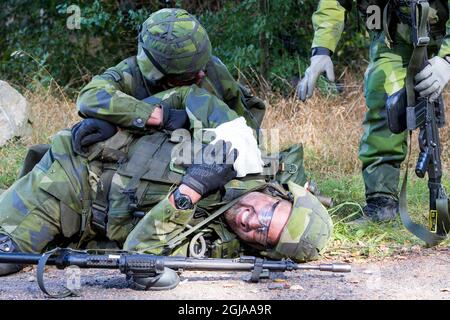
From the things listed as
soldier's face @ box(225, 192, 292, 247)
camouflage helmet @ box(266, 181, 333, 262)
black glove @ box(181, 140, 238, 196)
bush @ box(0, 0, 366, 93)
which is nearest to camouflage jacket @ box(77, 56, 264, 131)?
black glove @ box(181, 140, 238, 196)

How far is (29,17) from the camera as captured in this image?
1044 centimetres

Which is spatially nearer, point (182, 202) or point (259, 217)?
point (182, 202)

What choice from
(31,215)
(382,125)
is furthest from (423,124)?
(31,215)

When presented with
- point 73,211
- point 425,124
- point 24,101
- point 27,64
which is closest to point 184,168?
point 73,211

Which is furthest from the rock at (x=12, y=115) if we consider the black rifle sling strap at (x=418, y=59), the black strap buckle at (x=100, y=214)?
the black rifle sling strap at (x=418, y=59)

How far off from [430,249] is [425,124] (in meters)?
0.68

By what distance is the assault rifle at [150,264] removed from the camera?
3.88 meters

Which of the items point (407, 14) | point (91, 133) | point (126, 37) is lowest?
point (126, 37)

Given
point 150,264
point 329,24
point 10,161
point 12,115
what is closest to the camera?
point 150,264

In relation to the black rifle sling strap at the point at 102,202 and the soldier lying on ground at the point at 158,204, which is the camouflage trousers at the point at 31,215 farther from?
the black rifle sling strap at the point at 102,202

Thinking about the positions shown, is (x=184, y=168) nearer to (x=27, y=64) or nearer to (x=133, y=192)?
(x=133, y=192)

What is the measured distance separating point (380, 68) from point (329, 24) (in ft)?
1.32

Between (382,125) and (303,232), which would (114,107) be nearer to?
(303,232)

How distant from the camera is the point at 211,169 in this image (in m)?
4.38
